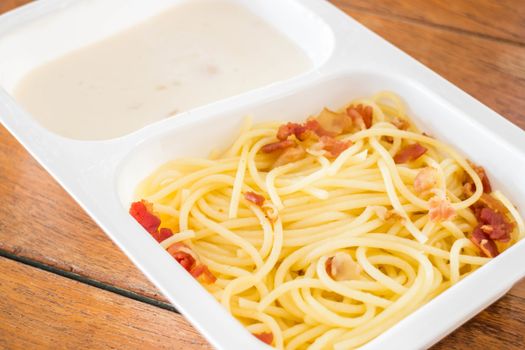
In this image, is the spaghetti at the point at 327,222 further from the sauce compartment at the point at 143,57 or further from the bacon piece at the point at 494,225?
the sauce compartment at the point at 143,57

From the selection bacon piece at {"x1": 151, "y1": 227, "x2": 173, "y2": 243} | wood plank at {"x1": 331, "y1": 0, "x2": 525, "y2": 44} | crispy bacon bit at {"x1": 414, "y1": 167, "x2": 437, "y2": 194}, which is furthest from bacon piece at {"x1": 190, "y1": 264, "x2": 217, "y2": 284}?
wood plank at {"x1": 331, "y1": 0, "x2": 525, "y2": 44}

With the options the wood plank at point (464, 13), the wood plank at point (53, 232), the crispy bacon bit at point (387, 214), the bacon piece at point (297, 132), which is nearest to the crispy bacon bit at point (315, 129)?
the bacon piece at point (297, 132)

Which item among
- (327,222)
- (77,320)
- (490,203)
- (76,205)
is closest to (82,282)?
(77,320)

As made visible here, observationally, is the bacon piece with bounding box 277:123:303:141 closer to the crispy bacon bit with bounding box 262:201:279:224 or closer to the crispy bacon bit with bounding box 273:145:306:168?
the crispy bacon bit with bounding box 273:145:306:168

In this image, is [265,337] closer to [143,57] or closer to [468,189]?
[468,189]

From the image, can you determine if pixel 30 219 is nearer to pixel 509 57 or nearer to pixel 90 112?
pixel 90 112

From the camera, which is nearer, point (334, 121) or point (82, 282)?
point (82, 282)
